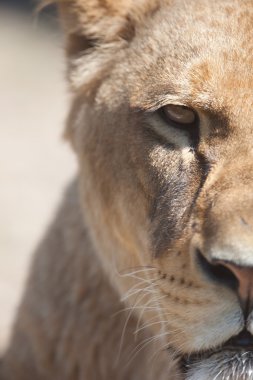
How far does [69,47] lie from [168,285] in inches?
30.7

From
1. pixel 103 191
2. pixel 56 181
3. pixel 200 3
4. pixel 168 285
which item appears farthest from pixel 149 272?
pixel 56 181

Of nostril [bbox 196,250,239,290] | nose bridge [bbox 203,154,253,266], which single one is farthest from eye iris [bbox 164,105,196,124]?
nostril [bbox 196,250,239,290]

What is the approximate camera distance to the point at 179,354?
190cm

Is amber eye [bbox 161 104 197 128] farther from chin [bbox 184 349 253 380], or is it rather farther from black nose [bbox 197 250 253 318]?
chin [bbox 184 349 253 380]

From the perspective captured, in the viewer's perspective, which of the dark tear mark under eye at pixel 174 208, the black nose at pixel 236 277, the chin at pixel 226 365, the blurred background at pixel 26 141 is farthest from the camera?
the blurred background at pixel 26 141

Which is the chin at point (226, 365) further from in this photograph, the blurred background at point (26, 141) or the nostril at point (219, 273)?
the blurred background at point (26, 141)

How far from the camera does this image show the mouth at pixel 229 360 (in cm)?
174

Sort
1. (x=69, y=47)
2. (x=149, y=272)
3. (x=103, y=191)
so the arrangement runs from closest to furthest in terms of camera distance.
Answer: (x=149, y=272)
(x=103, y=191)
(x=69, y=47)

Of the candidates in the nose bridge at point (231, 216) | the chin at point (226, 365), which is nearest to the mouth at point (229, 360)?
the chin at point (226, 365)

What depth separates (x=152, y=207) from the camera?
6.75 feet

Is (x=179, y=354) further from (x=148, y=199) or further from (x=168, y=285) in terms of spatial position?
(x=148, y=199)

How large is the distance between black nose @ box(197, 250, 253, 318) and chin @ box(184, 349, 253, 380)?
111 millimetres

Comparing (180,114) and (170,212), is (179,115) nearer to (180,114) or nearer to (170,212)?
(180,114)

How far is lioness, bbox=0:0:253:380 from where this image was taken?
1778 millimetres
